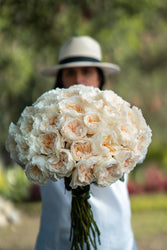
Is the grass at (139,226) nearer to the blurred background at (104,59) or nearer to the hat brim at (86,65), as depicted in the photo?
the blurred background at (104,59)

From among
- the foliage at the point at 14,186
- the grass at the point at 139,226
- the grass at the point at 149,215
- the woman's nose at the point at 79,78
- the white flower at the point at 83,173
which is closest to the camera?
the white flower at the point at 83,173

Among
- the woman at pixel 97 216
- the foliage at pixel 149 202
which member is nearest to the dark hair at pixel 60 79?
the woman at pixel 97 216

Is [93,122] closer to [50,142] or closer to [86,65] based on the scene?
[50,142]

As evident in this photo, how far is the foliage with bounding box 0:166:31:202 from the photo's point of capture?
9.76m

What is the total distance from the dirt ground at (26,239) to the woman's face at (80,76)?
4454mm

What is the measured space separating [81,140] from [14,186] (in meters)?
8.79

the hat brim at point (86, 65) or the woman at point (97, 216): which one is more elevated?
the hat brim at point (86, 65)

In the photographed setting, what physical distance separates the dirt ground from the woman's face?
4454 mm

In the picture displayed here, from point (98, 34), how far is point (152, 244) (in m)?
4.31

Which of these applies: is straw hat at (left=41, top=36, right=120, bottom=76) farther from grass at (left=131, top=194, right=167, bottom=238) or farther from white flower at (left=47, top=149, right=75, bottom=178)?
grass at (left=131, top=194, right=167, bottom=238)

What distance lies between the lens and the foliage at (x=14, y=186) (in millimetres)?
9758

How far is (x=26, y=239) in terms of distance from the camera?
23.1 ft

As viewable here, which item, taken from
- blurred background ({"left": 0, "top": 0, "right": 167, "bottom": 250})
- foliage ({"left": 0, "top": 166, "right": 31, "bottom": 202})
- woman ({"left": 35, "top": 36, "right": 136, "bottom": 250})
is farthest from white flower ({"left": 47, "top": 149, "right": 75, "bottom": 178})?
foliage ({"left": 0, "top": 166, "right": 31, "bottom": 202})

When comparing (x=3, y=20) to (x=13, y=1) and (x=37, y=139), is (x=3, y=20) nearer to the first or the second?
(x=13, y=1)
